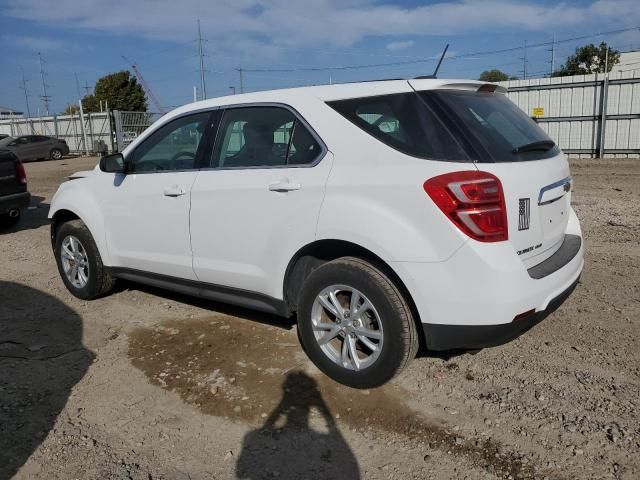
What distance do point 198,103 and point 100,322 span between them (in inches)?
81.8

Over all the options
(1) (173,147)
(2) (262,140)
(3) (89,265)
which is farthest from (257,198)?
(3) (89,265)

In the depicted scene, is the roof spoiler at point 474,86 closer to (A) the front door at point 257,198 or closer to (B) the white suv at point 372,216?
(B) the white suv at point 372,216

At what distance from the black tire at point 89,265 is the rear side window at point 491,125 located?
338 centimetres

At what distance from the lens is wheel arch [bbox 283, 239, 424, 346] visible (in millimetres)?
3135

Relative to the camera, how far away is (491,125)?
318 cm

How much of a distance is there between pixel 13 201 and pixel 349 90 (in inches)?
288

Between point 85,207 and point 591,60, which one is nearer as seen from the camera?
point 85,207

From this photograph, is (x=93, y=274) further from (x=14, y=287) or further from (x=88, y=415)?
(x=88, y=415)

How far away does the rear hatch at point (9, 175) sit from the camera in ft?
28.2

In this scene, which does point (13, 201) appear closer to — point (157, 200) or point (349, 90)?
point (157, 200)

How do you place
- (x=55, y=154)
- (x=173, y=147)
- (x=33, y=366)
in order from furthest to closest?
(x=55, y=154) → (x=173, y=147) → (x=33, y=366)

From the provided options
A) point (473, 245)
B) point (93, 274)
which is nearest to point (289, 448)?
point (473, 245)

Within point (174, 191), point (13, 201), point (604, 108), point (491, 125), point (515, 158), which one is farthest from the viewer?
point (604, 108)

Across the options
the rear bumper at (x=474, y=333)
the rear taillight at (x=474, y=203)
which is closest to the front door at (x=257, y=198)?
the rear taillight at (x=474, y=203)
